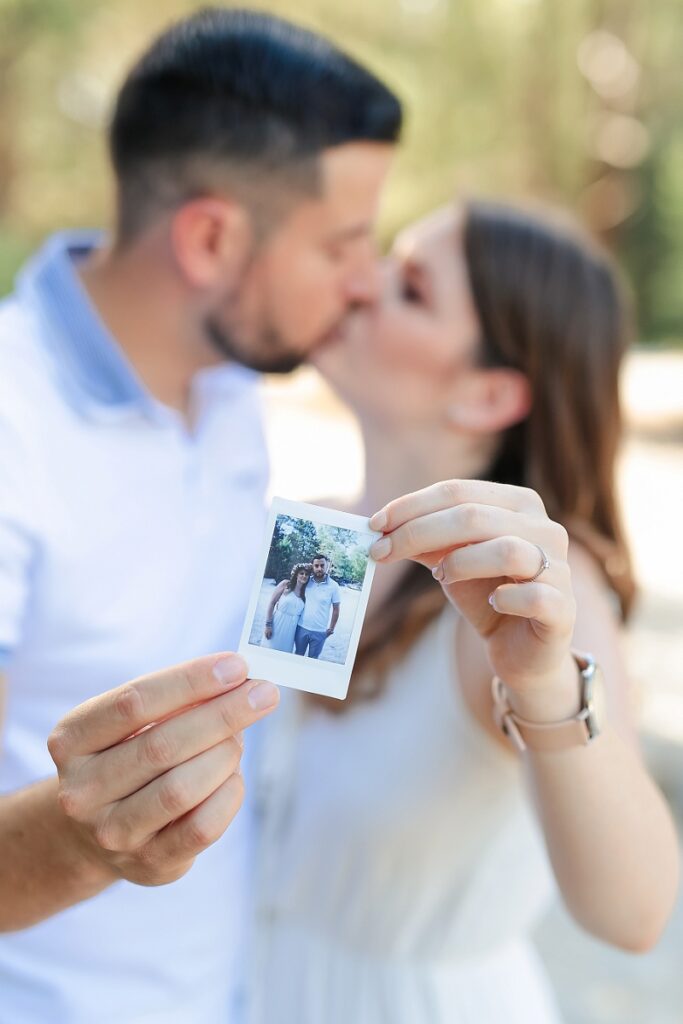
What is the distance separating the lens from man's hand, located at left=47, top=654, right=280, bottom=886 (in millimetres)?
1223

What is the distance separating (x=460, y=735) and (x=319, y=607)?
2.66ft

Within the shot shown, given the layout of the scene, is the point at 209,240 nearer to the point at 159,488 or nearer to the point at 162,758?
the point at 159,488

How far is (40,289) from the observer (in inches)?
91.2

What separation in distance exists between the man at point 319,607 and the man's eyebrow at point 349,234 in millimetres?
1585

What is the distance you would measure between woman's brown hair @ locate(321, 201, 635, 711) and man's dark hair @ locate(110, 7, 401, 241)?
1.51 ft

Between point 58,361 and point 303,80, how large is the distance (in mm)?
962

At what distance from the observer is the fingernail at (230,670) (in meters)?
1.22

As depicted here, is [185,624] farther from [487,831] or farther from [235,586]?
[487,831]

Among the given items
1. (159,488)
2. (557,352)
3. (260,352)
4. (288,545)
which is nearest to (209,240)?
(260,352)

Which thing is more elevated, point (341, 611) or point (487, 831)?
point (341, 611)

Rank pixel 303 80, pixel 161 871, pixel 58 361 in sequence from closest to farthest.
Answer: pixel 161 871
pixel 58 361
pixel 303 80

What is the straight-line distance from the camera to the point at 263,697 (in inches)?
48.3

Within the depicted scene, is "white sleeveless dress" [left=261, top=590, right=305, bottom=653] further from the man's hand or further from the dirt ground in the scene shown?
the dirt ground

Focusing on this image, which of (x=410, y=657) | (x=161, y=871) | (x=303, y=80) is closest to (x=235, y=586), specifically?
(x=410, y=657)
